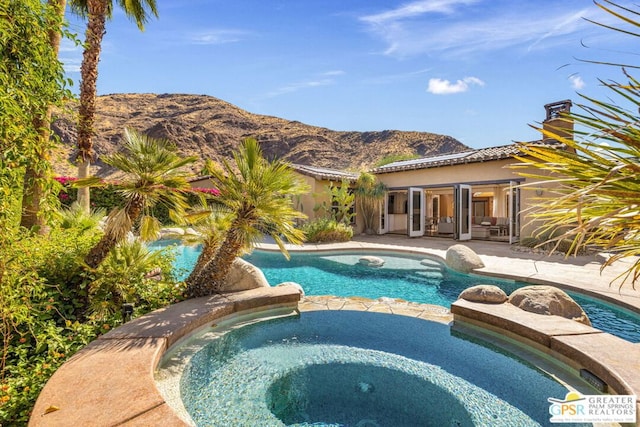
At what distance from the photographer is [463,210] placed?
52.6ft

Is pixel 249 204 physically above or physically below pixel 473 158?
below

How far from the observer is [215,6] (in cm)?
1242

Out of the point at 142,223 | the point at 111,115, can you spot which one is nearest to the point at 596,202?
the point at 142,223

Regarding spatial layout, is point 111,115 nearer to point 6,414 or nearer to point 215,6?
point 215,6

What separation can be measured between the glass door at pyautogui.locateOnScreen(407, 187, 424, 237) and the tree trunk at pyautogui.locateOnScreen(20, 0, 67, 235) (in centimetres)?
1535

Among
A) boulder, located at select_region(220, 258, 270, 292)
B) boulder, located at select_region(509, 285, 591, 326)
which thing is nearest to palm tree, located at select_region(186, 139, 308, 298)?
boulder, located at select_region(220, 258, 270, 292)

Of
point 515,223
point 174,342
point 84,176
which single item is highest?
point 84,176

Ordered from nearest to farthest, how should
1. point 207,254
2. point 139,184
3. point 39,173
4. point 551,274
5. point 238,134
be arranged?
point 39,173, point 139,184, point 207,254, point 551,274, point 238,134

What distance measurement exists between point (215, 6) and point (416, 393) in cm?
1463

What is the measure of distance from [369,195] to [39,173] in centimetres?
1613

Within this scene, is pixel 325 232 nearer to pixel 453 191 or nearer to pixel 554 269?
pixel 453 191

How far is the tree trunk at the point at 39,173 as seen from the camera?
3307 millimetres

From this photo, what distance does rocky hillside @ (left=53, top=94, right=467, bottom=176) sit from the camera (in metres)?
58.2

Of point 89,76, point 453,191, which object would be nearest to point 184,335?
point 89,76
